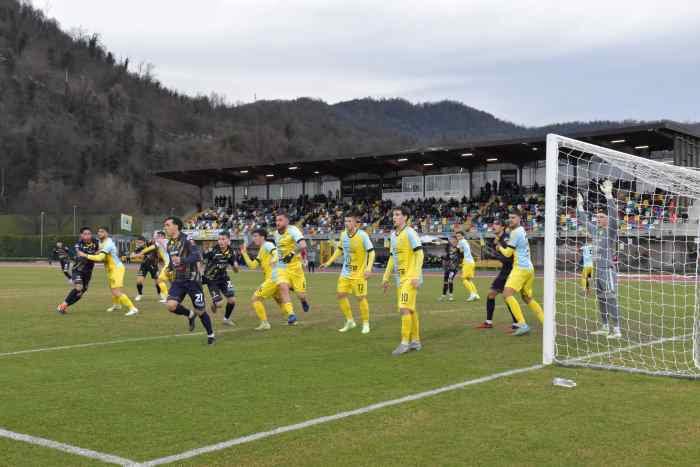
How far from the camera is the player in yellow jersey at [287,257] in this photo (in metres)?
12.8

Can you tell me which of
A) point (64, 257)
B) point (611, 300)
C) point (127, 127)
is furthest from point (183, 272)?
point (127, 127)

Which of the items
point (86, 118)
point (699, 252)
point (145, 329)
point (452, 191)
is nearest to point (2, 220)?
point (86, 118)

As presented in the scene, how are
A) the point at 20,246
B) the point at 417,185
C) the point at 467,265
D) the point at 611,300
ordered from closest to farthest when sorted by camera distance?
the point at 611,300, the point at 467,265, the point at 417,185, the point at 20,246

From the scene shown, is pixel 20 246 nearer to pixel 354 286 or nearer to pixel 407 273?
pixel 354 286

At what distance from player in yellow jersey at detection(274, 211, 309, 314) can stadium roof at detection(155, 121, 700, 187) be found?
32332mm

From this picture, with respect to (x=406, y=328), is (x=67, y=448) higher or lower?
→ lower

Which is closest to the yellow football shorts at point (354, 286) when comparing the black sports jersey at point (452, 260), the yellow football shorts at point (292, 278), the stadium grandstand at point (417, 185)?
the yellow football shorts at point (292, 278)

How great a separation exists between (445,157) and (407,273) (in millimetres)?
41255

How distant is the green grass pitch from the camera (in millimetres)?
5012

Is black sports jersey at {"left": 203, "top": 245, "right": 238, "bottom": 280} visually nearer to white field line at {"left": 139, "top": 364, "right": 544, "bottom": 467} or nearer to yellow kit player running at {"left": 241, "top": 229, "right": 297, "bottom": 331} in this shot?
yellow kit player running at {"left": 241, "top": 229, "right": 297, "bottom": 331}

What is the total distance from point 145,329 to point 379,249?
37.1 metres

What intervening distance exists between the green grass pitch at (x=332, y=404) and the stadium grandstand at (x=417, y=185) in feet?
115

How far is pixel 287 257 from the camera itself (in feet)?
42.5

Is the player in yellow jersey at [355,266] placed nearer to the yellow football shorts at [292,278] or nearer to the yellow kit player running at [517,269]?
the yellow football shorts at [292,278]
